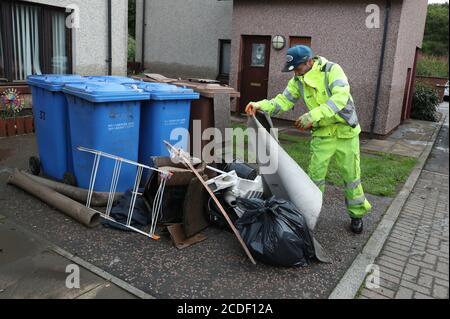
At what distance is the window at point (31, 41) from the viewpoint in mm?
7043

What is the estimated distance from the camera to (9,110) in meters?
6.89

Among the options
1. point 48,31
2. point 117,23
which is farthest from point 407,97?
point 48,31

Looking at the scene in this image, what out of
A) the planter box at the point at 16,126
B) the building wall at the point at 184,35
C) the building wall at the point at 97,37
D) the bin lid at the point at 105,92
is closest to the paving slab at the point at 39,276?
the bin lid at the point at 105,92

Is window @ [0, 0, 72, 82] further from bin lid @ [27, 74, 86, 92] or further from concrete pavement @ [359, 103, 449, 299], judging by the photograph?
concrete pavement @ [359, 103, 449, 299]

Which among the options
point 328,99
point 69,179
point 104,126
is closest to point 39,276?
point 104,126

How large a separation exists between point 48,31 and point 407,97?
966cm

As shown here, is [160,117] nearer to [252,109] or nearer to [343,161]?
[252,109]

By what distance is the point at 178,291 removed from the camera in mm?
2836

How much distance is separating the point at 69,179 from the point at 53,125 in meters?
0.65

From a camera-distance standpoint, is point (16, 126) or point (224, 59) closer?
point (16, 126)

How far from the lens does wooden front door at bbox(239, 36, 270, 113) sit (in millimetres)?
10366

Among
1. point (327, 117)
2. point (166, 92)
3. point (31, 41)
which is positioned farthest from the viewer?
point (31, 41)
